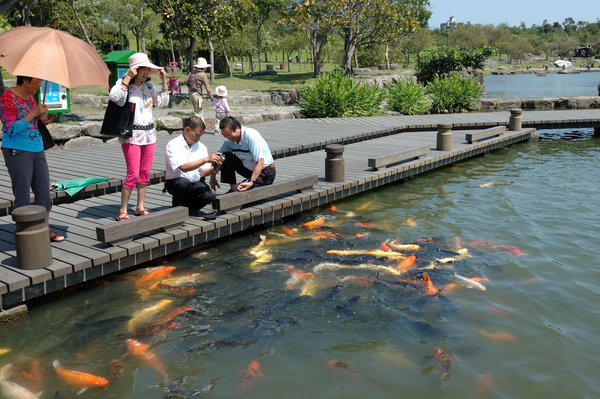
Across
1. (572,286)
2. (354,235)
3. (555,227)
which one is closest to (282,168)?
(354,235)

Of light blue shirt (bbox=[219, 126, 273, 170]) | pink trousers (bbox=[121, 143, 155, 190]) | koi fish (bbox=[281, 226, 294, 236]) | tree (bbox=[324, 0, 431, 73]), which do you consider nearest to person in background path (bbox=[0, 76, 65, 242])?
pink trousers (bbox=[121, 143, 155, 190])

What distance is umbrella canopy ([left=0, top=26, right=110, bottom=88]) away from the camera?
210 inches

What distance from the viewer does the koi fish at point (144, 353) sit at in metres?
4.90

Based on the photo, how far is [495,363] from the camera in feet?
16.3

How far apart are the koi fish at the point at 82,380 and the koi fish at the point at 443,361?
2.88 m

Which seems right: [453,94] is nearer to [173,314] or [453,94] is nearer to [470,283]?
[470,283]

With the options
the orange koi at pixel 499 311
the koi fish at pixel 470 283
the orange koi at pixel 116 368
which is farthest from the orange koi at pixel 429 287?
the orange koi at pixel 116 368

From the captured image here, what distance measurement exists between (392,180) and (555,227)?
3.49 metres

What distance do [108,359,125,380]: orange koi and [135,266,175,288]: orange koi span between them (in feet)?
5.49

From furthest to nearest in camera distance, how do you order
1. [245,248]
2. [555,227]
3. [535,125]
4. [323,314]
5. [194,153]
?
[535,125], [555,227], [245,248], [194,153], [323,314]

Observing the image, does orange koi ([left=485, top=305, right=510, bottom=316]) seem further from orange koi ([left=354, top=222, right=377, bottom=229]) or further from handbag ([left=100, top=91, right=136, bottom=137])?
handbag ([left=100, top=91, right=136, bottom=137])

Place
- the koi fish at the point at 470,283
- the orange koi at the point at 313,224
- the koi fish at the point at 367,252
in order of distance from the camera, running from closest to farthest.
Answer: the koi fish at the point at 470,283 → the koi fish at the point at 367,252 → the orange koi at the point at 313,224

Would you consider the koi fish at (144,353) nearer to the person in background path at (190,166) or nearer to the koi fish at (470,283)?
the person in background path at (190,166)

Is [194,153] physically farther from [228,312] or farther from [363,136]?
[363,136]
